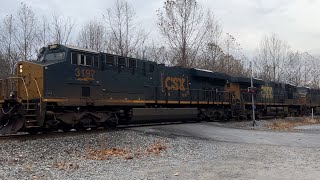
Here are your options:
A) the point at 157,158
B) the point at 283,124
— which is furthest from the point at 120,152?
the point at 283,124

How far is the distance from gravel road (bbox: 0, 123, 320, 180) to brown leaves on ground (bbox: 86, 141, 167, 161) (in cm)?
3

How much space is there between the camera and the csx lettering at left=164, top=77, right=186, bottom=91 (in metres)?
21.2

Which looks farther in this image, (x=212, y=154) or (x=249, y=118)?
(x=249, y=118)

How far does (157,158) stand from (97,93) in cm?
693

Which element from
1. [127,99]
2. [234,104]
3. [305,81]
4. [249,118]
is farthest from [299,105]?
[305,81]

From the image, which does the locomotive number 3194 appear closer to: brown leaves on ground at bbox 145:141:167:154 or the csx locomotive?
the csx locomotive

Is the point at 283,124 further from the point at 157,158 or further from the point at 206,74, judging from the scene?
the point at 157,158

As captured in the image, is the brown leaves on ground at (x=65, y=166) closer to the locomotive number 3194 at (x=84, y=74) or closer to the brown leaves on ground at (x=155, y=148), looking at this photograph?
the brown leaves on ground at (x=155, y=148)

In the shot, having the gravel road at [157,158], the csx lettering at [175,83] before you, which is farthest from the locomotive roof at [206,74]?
the gravel road at [157,158]

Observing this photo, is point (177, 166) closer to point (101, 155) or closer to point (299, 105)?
point (101, 155)

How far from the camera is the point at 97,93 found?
16234 millimetres

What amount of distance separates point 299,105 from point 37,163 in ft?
117

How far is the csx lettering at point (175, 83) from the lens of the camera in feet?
69.7

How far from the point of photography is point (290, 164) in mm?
8984
